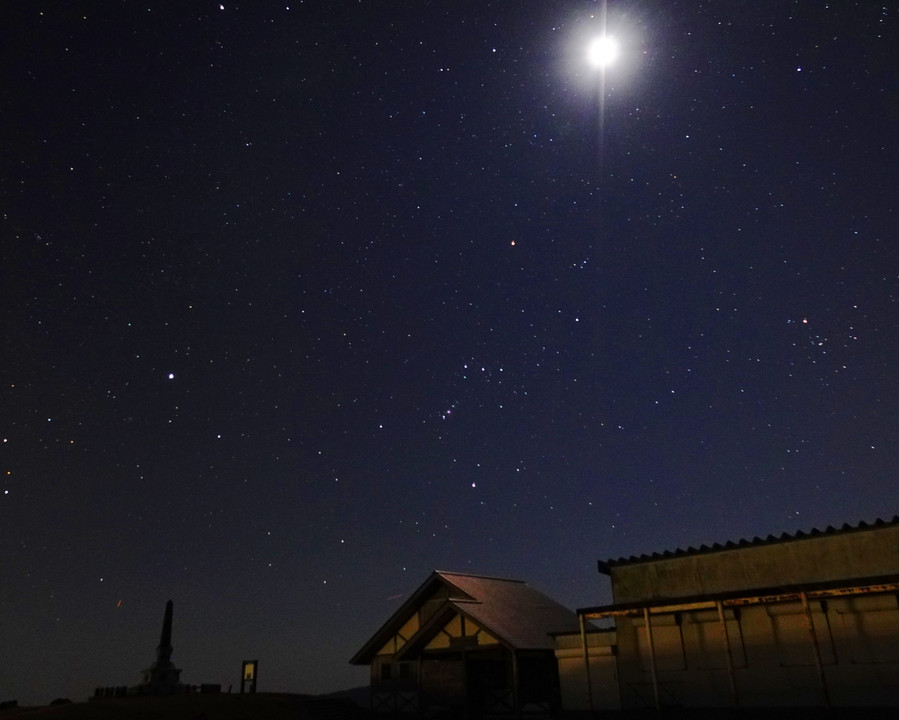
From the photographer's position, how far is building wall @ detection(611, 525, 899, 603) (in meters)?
19.8

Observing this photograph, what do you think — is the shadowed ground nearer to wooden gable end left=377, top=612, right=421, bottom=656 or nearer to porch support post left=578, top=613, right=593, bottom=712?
wooden gable end left=377, top=612, right=421, bottom=656

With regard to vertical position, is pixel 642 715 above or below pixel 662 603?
below

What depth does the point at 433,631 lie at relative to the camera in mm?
31188

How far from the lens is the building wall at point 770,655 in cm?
1823

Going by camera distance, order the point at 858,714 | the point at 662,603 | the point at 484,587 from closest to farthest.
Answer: the point at 858,714
the point at 662,603
the point at 484,587

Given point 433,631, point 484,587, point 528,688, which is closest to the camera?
point 528,688

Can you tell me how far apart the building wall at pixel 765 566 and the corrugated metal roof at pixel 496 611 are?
6157mm

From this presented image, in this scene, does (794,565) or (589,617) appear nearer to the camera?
(794,565)

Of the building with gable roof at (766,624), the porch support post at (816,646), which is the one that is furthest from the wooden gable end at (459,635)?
the porch support post at (816,646)

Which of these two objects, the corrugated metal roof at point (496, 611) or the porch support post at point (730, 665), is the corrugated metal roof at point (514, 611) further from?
the porch support post at point (730, 665)

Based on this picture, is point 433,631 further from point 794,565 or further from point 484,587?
point 794,565

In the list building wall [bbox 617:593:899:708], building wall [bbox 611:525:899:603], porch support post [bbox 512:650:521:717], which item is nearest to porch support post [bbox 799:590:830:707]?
building wall [bbox 617:593:899:708]

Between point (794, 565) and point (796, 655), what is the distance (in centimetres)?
267

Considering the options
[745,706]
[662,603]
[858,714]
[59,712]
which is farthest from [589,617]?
[59,712]
